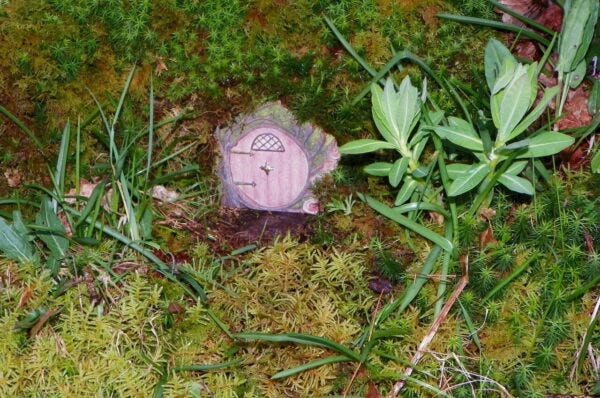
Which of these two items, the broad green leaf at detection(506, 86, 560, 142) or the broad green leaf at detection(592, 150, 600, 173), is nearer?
the broad green leaf at detection(506, 86, 560, 142)

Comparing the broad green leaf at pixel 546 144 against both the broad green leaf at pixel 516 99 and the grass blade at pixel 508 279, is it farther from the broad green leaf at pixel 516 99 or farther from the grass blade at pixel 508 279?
the grass blade at pixel 508 279

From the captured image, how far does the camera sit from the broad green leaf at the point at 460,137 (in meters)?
2.69

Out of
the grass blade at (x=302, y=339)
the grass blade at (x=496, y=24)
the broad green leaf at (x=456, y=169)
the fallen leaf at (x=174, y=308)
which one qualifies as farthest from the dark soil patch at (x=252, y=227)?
the grass blade at (x=496, y=24)

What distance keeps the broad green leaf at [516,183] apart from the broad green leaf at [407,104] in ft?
1.25

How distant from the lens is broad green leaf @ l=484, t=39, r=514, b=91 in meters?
2.83

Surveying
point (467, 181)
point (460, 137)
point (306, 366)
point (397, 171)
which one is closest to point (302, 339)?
point (306, 366)

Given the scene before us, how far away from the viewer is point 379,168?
2805 mm

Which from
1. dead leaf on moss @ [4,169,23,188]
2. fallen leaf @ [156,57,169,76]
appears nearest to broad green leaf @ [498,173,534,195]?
fallen leaf @ [156,57,169,76]

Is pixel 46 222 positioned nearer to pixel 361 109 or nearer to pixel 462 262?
pixel 361 109

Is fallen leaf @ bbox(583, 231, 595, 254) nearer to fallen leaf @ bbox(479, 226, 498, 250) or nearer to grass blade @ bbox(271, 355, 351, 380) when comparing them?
fallen leaf @ bbox(479, 226, 498, 250)

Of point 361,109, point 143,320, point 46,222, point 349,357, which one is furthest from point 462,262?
point 46,222

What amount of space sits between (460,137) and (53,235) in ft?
5.03

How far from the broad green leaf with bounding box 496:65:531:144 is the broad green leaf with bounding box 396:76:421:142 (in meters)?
0.30

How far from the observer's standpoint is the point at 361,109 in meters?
2.96
